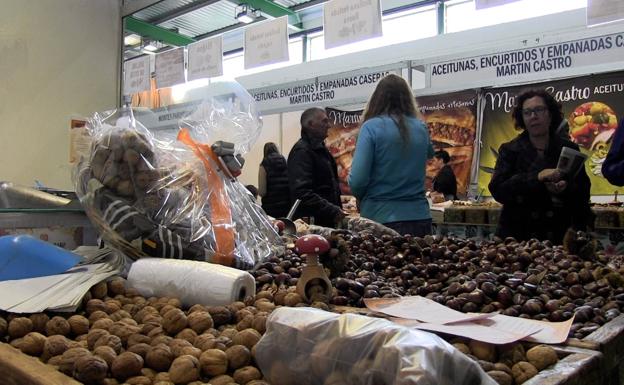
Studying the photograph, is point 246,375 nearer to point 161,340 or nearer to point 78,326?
point 161,340

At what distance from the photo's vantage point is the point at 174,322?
1.08 m

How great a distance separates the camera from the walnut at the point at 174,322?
1078 mm

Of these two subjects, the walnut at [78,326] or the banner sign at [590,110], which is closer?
the walnut at [78,326]

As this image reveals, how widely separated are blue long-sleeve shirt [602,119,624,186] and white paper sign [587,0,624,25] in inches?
18.3

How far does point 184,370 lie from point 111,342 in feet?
0.65

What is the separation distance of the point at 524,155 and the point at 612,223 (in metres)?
1.49

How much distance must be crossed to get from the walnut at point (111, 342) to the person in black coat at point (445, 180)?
4.70 metres

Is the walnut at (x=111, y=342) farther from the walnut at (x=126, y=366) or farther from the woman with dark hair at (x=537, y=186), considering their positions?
the woman with dark hair at (x=537, y=186)

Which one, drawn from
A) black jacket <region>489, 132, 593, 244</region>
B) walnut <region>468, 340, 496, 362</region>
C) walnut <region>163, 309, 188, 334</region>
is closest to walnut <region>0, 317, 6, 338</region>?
walnut <region>163, 309, 188, 334</region>

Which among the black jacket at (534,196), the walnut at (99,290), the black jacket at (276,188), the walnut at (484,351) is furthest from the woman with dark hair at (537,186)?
the walnut at (99,290)

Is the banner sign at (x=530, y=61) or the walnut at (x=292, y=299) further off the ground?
the banner sign at (x=530, y=61)

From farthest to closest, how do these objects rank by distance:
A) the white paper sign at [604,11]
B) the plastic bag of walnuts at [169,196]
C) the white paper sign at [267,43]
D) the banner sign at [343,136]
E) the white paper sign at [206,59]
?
1. the banner sign at [343,136]
2. the white paper sign at [206,59]
3. the white paper sign at [267,43]
4. the white paper sign at [604,11]
5. the plastic bag of walnuts at [169,196]

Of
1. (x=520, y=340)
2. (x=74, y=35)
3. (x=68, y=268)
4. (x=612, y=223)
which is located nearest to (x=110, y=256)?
(x=68, y=268)

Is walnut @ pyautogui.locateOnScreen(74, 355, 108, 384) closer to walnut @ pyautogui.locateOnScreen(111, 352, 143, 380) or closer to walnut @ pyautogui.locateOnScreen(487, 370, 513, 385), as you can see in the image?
walnut @ pyautogui.locateOnScreen(111, 352, 143, 380)
